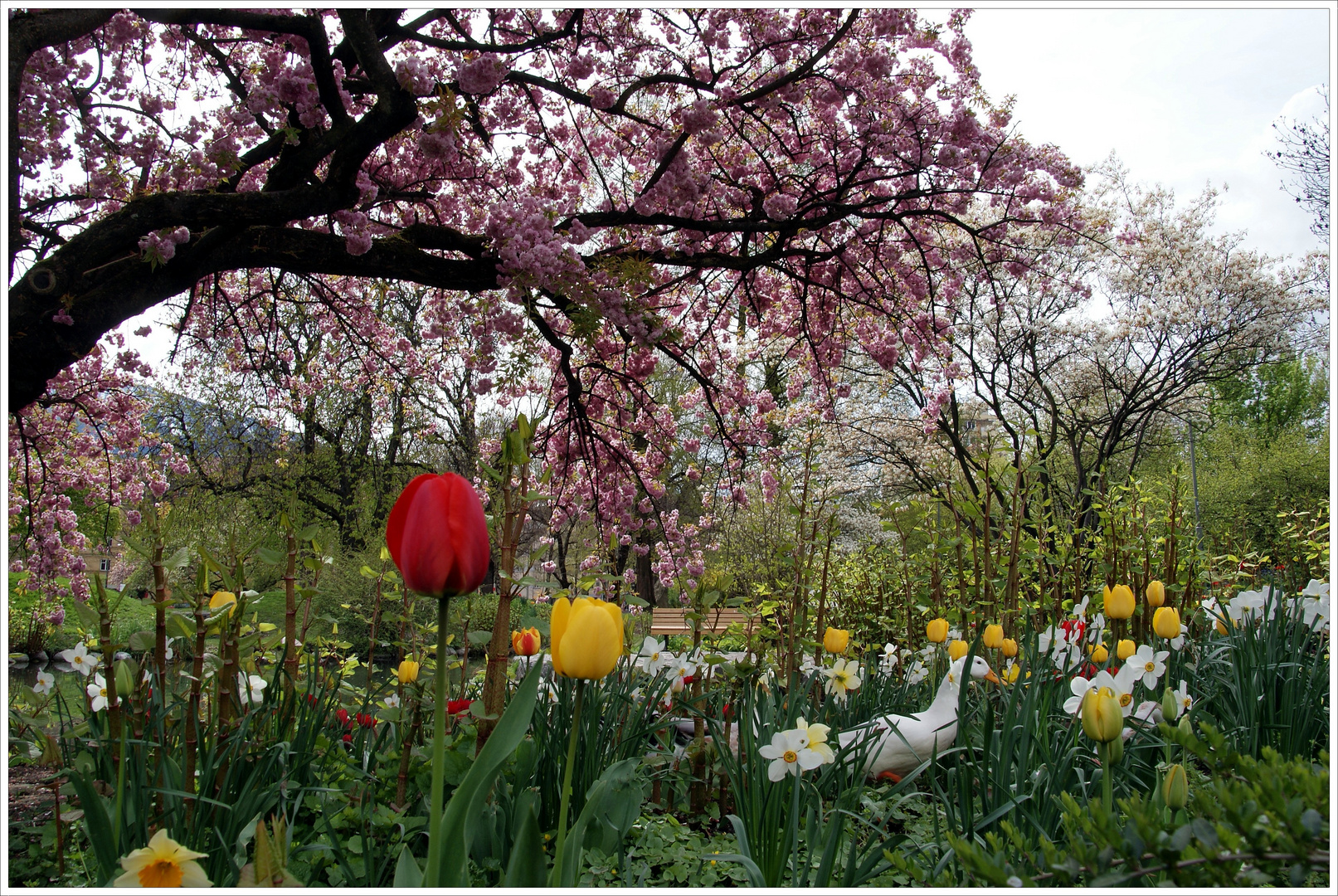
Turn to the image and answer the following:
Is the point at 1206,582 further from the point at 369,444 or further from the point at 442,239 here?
the point at 369,444

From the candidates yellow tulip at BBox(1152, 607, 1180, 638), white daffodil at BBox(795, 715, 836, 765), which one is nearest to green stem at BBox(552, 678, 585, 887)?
white daffodil at BBox(795, 715, 836, 765)

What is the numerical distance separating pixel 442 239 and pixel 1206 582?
3.73 meters

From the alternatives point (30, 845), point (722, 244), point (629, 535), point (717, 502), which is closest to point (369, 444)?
point (717, 502)

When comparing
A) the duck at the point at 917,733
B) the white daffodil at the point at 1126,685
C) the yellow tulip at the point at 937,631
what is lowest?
the duck at the point at 917,733

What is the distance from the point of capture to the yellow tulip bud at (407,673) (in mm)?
1562

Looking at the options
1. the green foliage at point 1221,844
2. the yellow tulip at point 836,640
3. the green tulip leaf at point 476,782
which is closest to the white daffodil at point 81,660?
the green tulip leaf at point 476,782

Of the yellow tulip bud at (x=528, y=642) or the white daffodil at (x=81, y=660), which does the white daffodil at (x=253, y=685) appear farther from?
the yellow tulip bud at (x=528, y=642)

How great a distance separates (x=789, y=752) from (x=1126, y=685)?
689 millimetres

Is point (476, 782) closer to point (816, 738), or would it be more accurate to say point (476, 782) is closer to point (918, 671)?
point (816, 738)

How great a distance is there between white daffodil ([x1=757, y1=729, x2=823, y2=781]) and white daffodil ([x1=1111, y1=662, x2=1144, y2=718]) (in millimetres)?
560

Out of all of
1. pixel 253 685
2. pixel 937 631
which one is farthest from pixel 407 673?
pixel 937 631

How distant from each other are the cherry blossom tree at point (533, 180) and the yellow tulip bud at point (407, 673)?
4.21ft

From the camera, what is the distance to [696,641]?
203cm

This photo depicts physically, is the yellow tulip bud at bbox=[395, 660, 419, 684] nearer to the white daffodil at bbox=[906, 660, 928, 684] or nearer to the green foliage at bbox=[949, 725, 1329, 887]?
the green foliage at bbox=[949, 725, 1329, 887]
